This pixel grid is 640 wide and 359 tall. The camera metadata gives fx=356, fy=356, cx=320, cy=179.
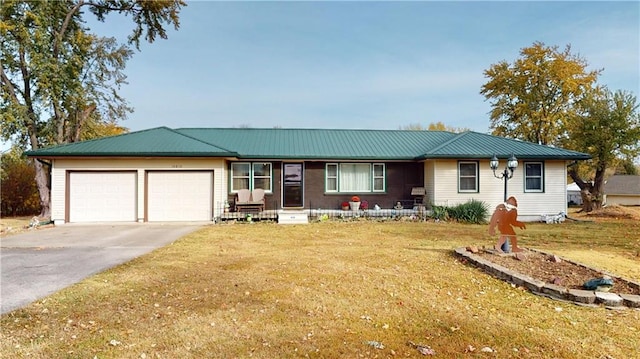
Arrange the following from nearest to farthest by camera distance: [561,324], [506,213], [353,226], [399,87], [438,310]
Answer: [561,324], [438,310], [506,213], [353,226], [399,87]

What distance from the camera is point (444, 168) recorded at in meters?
14.5

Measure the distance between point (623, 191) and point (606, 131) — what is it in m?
22.9

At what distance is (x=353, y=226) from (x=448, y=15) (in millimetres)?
10453

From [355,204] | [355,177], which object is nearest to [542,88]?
[355,177]

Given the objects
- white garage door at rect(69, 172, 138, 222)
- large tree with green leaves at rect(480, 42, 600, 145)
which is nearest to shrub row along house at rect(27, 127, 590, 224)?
white garage door at rect(69, 172, 138, 222)

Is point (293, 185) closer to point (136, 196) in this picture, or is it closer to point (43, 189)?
point (136, 196)

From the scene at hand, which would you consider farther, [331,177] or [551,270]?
[331,177]

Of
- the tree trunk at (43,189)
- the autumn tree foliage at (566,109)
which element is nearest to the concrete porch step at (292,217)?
the tree trunk at (43,189)

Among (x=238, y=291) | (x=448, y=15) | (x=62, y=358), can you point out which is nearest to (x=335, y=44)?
(x=448, y=15)

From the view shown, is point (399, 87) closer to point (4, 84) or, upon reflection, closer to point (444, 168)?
point (444, 168)

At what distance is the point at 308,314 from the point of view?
4090mm

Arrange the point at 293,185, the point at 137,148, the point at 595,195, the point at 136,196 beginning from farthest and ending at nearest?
the point at 595,195 < the point at 293,185 < the point at 136,196 < the point at 137,148

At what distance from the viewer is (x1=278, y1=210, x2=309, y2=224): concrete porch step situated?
13523 millimetres

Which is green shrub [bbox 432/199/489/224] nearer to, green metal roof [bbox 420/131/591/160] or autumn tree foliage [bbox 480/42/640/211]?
green metal roof [bbox 420/131/591/160]
